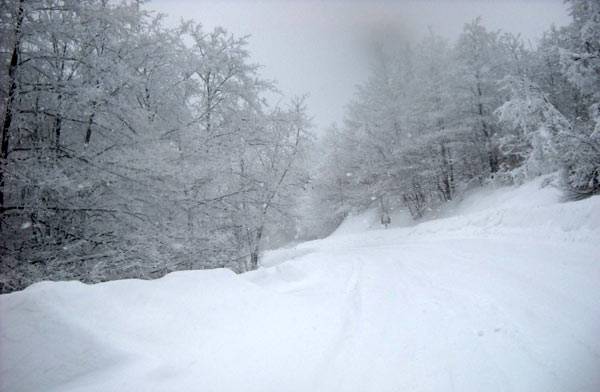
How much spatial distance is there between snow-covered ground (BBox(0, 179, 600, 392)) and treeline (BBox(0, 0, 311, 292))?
1.90m

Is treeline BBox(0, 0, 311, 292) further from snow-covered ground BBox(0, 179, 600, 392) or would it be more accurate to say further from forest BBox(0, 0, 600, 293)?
snow-covered ground BBox(0, 179, 600, 392)

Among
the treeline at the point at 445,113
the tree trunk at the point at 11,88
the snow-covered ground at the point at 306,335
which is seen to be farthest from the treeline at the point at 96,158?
the treeline at the point at 445,113

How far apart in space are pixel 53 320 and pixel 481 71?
2353 cm

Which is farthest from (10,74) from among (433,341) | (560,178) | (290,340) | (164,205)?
(560,178)

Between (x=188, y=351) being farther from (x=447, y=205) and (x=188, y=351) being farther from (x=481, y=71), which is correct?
(x=481, y=71)

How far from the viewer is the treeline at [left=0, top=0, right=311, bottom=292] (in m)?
4.31

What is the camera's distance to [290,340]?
9.18ft

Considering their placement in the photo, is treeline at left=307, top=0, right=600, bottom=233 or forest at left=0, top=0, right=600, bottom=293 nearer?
forest at left=0, top=0, right=600, bottom=293

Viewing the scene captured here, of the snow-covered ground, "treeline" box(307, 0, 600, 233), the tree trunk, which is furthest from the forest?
the snow-covered ground

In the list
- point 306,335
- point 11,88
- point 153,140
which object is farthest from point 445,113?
point 11,88

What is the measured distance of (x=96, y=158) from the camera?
477 cm

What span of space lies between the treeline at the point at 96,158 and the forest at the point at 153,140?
0.03 m

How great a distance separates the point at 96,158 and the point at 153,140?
1113 millimetres

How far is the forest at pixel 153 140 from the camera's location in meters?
4.45
